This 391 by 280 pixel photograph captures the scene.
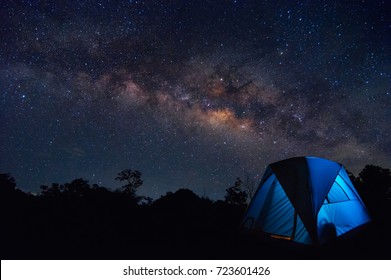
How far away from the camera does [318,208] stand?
441 cm

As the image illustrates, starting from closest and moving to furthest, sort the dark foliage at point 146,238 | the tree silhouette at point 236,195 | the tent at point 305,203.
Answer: the dark foliage at point 146,238, the tent at point 305,203, the tree silhouette at point 236,195

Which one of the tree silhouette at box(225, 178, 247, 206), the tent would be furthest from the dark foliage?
the tree silhouette at box(225, 178, 247, 206)

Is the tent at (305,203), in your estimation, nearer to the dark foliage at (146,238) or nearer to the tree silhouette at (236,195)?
the dark foliage at (146,238)

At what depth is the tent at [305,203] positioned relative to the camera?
4.46m

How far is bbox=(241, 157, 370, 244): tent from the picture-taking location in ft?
14.6

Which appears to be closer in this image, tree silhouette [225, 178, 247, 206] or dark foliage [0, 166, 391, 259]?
dark foliage [0, 166, 391, 259]

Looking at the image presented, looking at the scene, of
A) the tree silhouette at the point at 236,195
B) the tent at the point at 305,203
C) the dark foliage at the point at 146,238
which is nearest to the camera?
the dark foliage at the point at 146,238

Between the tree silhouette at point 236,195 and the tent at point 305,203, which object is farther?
the tree silhouette at point 236,195

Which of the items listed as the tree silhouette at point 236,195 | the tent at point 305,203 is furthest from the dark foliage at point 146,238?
the tree silhouette at point 236,195

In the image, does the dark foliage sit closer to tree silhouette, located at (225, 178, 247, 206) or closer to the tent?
the tent

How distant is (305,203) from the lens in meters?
4.52

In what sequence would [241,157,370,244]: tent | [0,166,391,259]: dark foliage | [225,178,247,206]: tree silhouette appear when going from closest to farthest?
[0,166,391,259]: dark foliage → [241,157,370,244]: tent → [225,178,247,206]: tree silhouette

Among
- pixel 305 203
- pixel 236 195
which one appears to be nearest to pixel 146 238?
pixel 305 203
